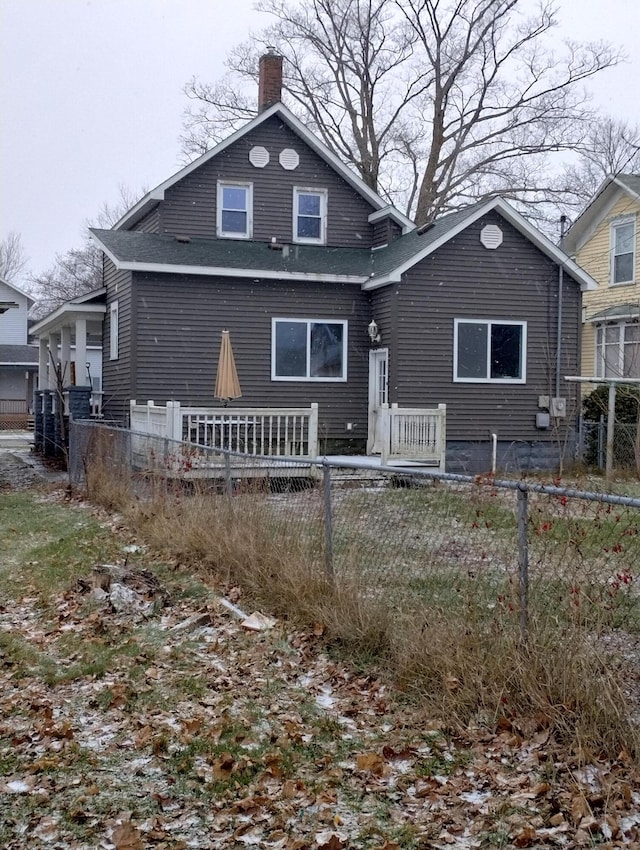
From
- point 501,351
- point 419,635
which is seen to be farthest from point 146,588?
point 501,351

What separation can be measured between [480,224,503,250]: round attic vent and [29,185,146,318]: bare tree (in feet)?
150

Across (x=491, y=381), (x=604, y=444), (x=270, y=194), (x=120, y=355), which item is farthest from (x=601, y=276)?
(x=120, y=355)

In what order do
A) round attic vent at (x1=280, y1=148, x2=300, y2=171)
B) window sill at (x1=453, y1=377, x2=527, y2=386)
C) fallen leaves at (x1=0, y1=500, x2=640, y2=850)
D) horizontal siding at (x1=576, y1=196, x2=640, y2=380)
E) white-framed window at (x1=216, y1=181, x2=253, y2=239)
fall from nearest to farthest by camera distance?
fallen leaves at (x1=0, y1=500, x2=640, y2=850) < window sill at (x1=453, y1=377, x2=527, y2=386) < white-framed window at (x1=216, y1=181, x2=253, y2=239) < round attic vent at (x1=280, y1=148, x2=300, y2=171) < horizontal siding at (x1=576, y1=196, x2=640, y2=380)

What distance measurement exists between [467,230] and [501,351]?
2625 mm

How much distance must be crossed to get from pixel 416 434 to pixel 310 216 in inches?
271

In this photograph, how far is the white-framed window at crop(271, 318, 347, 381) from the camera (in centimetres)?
1877

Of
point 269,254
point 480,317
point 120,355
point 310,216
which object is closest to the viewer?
point 480,317

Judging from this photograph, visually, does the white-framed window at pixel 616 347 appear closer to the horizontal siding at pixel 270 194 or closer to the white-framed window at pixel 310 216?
the horizontal siding at pixel 270 194

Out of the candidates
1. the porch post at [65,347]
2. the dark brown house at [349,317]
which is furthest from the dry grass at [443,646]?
the porch post at [65,347]

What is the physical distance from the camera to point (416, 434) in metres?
16.2

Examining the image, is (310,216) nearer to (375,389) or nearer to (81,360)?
(375,389)

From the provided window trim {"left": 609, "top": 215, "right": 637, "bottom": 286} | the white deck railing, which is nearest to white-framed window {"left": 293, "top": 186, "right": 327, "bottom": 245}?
the white deck railing

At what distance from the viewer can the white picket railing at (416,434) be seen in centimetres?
1600

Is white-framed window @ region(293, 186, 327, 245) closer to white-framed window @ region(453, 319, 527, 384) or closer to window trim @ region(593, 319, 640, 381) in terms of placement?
white-framed window @ region(453, 319, 527, 384)
